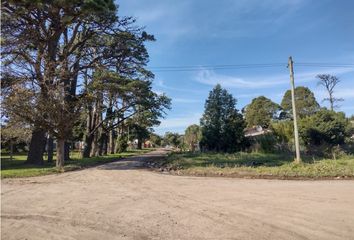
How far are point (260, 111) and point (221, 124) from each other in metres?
48.2


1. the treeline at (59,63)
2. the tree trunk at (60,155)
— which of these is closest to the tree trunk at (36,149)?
the treeline at (59,63)

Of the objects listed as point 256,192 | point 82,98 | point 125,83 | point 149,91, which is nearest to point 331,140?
point 149,91

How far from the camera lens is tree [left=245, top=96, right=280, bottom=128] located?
3246 inches

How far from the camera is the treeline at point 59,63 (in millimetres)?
20172

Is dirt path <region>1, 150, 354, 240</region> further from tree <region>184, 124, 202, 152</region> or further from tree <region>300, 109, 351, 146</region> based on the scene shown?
tree <region>184, 124, 202, 152</region>

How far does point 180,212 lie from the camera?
848 centimetres

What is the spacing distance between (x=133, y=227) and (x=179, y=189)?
211 inches

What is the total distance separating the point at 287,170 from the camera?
17.4 m

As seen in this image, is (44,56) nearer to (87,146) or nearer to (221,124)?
(87,146)

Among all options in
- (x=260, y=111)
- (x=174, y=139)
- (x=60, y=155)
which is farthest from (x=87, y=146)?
(x=174, y=139)

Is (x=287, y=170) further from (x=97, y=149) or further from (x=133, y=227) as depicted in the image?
(x=97, y=149)

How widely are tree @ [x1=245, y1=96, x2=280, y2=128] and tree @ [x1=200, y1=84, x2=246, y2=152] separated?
4498 cm

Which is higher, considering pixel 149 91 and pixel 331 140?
pixel 149 91

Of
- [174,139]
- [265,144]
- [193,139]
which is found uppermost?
[174,139]
